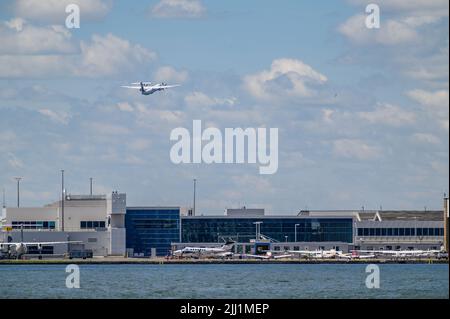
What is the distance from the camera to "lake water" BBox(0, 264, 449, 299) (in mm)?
113812

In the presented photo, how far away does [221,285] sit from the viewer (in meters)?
129

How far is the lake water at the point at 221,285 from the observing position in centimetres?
11381

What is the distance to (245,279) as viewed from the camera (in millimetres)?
145750
